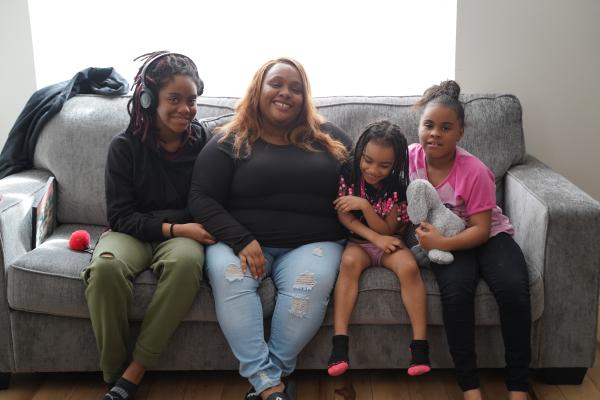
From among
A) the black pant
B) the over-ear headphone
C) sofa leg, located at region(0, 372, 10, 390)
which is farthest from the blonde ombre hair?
sofa leg, located at region(0, 372, 10, 390)

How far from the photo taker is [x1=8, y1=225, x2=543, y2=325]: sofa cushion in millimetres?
2002

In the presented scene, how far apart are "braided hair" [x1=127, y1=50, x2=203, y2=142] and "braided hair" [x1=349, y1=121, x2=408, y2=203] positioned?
57 cm

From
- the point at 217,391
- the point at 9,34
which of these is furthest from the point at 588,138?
the point at 9,34

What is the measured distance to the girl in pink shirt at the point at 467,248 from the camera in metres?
1.94

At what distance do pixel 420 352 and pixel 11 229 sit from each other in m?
1.30

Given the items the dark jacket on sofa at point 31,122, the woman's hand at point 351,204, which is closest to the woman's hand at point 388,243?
the woman's hand at point 351,204

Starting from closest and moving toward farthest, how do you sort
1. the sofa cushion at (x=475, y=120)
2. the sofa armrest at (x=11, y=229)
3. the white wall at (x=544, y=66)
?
the sofa armrest at (x=11, y=229) → the sofa cushion at (x=475, y=120) → the white wall at (x=544, y=66)

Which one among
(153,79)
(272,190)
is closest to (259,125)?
(272,190)

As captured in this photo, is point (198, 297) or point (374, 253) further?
point (374, 253)

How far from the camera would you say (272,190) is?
216 centimetres

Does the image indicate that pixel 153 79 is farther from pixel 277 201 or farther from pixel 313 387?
pixel 313 387

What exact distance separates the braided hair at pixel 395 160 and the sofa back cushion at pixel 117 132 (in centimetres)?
36

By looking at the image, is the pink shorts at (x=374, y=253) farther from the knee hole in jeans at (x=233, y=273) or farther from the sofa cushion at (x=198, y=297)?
the knee hole in jeans at (x=233, y=273)

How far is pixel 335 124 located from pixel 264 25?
2.29 feet
